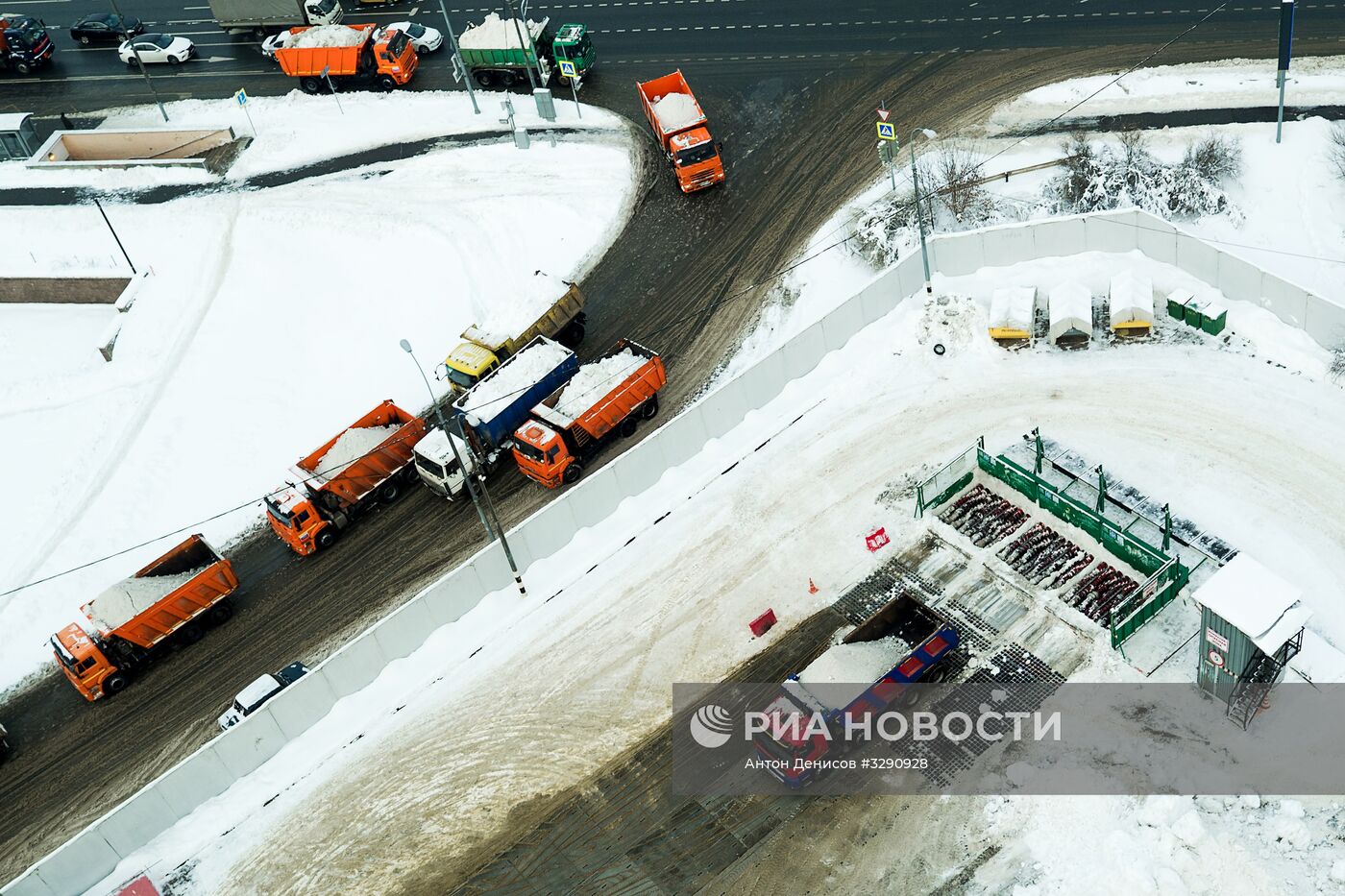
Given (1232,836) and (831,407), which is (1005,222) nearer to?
(831,407)

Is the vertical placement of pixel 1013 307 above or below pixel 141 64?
below

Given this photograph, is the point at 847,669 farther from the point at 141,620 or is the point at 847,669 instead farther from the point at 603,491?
the point at 141,620

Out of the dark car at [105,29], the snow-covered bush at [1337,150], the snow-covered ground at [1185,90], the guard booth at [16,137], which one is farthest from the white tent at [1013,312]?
the dark car at [105,29]

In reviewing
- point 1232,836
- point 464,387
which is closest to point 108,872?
point 464,387

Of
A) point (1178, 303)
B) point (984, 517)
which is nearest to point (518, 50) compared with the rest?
point (1178, 303)

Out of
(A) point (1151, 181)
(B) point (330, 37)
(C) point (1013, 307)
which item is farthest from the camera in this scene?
(B) point (330, 37)

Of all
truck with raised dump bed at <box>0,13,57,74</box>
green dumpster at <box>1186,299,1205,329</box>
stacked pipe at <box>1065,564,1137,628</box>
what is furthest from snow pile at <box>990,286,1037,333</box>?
truck with raised dump bed at <box>0,13,57,74</box>
